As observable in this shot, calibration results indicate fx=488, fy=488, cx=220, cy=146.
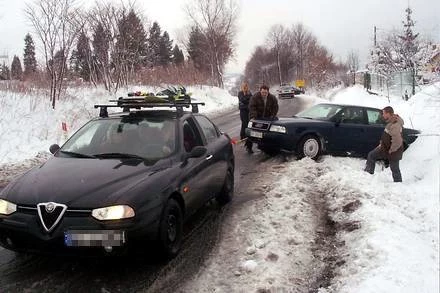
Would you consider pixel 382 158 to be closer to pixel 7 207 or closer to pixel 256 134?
pixel 256 134

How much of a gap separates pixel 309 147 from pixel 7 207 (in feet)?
25.8

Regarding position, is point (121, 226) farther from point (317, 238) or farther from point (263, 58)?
point (263, 58)

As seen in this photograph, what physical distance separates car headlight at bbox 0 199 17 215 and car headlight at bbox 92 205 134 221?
2.69ft

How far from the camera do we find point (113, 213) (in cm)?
434

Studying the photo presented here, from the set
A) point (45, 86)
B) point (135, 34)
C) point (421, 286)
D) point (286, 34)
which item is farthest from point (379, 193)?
point (286, 34)

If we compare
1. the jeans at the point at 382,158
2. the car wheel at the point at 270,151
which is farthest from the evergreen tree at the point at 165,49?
the jeans at the point at 382,158

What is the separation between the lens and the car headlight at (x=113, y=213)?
430 cm

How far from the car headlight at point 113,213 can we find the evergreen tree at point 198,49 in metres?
50.0

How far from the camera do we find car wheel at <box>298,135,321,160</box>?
11234mm

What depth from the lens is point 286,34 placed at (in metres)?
98.9

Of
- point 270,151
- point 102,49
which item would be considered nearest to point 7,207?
point 270,151

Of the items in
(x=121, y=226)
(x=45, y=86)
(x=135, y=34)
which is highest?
(x=135, y=34)

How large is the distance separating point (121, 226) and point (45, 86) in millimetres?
16437

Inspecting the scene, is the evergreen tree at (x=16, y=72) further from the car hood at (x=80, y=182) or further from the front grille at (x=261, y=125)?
the car hood at (x=80, y=182)
